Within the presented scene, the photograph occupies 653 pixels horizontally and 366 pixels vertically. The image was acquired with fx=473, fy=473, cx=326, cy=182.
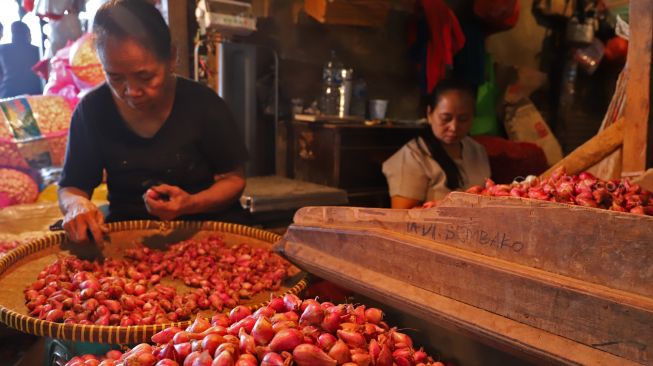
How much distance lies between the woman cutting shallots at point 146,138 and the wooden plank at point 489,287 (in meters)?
0.83

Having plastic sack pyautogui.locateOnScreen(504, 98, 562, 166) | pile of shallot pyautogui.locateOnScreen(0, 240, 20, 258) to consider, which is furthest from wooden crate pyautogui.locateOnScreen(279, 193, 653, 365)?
plastic sack pyautogui.locateOnScreen(504, 98, 562, 166)

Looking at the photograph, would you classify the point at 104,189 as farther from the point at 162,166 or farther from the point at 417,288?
the point at 417,288

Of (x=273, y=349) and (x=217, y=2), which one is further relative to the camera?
(x=217, y=2)

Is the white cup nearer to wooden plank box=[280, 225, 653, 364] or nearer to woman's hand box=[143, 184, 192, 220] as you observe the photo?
woman's hand box=[143, 184, 192, 220]

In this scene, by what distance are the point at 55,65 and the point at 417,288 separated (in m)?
3.52

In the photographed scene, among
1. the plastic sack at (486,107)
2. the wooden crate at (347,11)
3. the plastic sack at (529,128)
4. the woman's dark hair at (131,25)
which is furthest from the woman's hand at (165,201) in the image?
the plastic sack at (529,128)

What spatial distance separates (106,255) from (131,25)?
0.85m

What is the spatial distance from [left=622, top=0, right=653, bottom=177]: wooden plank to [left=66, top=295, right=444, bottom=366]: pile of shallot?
1301 mm

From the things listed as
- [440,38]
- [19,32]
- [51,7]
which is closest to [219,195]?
[51,7]

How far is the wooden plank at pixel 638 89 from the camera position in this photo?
1.77m

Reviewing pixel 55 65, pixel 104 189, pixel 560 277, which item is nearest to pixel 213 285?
pixel 560 277

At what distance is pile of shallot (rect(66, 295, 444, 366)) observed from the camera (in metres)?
0.83

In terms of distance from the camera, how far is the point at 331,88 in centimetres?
442

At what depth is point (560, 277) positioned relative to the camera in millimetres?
896
